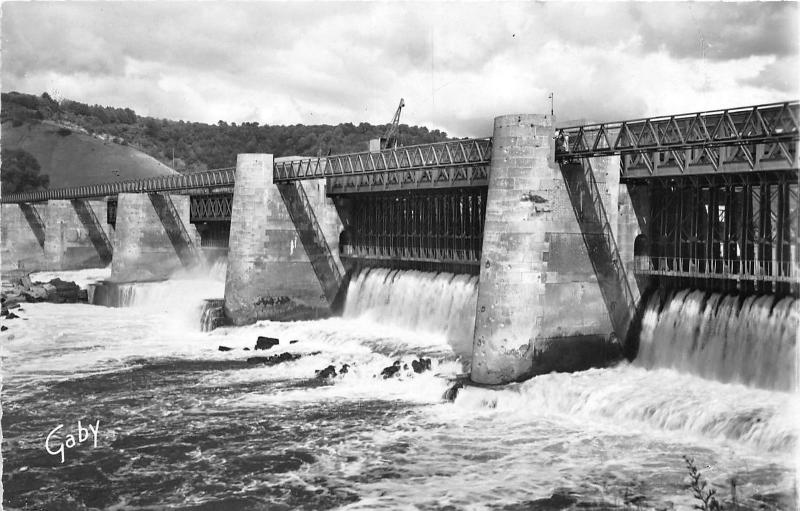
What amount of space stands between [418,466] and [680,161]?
40.8 ft

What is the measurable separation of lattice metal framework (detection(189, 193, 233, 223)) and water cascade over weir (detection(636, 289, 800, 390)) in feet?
120

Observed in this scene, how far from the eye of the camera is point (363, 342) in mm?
34719

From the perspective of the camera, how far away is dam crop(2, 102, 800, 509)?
59.3 feet

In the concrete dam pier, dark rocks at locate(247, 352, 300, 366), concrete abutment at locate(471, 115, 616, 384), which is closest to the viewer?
the concrete dam pier

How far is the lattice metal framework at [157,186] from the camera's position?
55.5 meters

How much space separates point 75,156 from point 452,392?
5149 inches

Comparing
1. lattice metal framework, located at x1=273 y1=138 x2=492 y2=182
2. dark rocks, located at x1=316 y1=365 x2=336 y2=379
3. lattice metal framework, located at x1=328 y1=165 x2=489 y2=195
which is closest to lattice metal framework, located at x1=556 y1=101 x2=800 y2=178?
lattice metal framework, located at x1=273 y1=138 x2=492 y2=182

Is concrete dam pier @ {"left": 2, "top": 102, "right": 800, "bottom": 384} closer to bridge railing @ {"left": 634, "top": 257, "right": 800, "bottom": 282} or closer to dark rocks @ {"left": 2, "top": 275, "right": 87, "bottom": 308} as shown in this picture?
bridge railing @ {"left": 634, "top": 257, "right": 800, "bottom": 282}

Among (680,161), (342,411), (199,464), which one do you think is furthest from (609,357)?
(199,464)

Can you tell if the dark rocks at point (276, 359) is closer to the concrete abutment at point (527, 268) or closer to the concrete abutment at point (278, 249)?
the concrete abutment at point (278, 249)

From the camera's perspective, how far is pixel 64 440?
22297 millimetres

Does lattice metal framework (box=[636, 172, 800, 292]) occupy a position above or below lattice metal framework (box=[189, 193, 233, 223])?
below

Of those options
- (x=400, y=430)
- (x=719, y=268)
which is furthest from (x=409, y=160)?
(x=400, y=430)

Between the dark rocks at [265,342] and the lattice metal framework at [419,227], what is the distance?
767 cm
